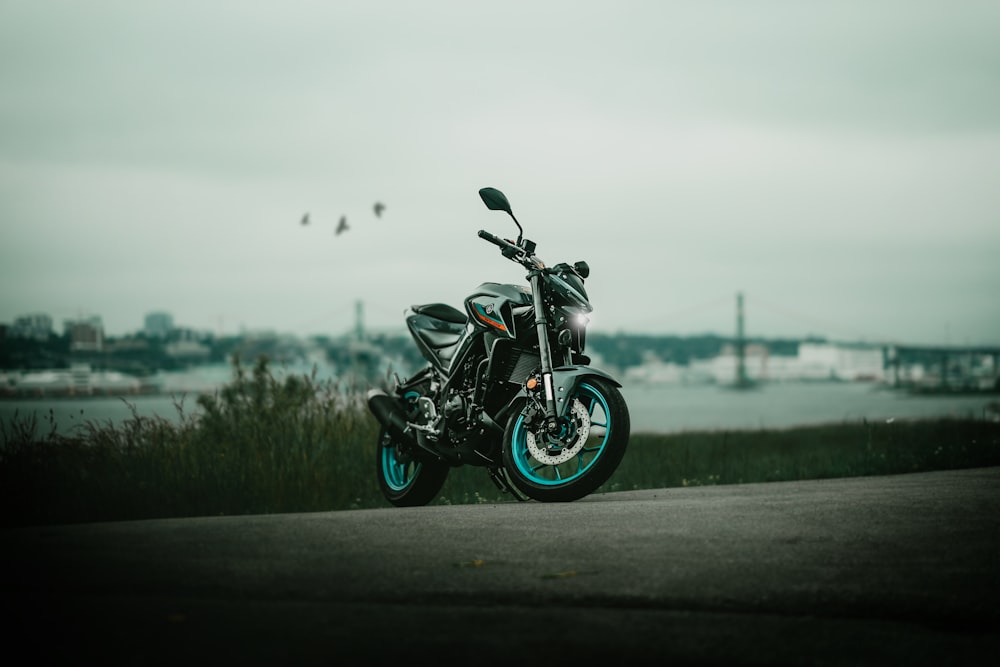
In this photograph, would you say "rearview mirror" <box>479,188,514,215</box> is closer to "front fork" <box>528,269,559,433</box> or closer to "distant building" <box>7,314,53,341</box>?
"front fork" <box>528,269,559,433</box>

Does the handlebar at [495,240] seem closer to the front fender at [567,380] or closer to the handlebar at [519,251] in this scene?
the handlebar at [519,251]

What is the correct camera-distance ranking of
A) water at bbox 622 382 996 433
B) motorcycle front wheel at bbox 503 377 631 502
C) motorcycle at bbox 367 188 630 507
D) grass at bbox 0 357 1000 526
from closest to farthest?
motorcycle front wheel at bbox 503 377 631 502 → motorcycle at bbox 367 188 630 507 → grass at bbox 0 357 1000 526 → water at bbox 622 382 996 433

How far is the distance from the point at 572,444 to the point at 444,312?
5.82 feet

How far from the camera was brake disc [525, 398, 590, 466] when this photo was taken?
6488 mm

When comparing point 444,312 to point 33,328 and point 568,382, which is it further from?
point 33,328

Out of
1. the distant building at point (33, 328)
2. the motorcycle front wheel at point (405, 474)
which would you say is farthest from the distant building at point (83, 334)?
the motorcycle front wheel at point (405, 474)

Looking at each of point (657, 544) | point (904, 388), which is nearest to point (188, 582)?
point (657, 544)

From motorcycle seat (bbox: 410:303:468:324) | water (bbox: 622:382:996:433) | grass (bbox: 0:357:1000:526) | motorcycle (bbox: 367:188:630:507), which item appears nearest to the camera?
motorcycle (bbox: 367:188:630:507)

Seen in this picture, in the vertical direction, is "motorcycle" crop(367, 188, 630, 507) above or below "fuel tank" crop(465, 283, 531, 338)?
below

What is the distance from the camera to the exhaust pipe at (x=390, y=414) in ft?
26.0

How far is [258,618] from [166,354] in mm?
43224

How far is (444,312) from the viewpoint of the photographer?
7914 mm

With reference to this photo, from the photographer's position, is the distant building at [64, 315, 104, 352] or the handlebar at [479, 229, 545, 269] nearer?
the handlebar at [479, 229, 545, 269]

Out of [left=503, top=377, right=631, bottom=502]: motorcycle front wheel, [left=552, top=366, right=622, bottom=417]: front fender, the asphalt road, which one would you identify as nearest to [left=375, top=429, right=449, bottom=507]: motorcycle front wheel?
[left=503, top=377, right=631, bottom=502]: motorcycle front wheel
